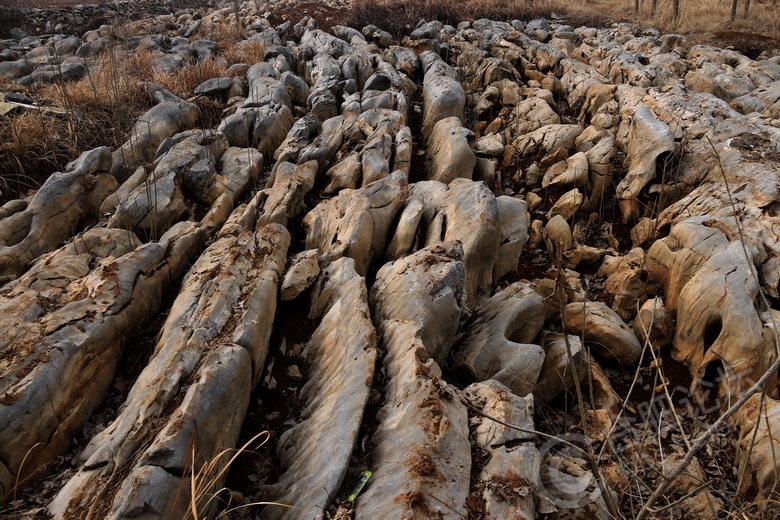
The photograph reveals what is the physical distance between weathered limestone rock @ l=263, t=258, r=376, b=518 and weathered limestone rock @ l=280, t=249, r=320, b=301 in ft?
0.50

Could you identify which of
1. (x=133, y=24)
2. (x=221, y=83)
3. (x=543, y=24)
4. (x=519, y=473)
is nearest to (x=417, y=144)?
(x=221, y=83)

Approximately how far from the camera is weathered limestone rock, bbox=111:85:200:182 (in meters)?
8.11

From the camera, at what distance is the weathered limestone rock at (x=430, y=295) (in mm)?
4707

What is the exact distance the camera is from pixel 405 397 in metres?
3.80

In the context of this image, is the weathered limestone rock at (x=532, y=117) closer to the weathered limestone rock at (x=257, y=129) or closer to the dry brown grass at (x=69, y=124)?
the weathered limestone rock at (x=257, y=129)

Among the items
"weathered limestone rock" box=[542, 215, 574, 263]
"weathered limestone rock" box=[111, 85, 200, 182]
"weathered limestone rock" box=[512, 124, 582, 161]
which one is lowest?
"weathered limestone rock" box=[542, 215, 574, 263]

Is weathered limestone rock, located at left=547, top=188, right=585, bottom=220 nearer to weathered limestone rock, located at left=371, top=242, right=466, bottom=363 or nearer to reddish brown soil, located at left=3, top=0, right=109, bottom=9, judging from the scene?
weathered limestone rock, located at left=371, top=242, right=466, bottom=363

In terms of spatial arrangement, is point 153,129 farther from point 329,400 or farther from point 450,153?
point 329,400

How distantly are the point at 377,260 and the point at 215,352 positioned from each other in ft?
9.61

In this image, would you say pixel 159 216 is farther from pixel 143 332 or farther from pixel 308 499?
pixel 308 499

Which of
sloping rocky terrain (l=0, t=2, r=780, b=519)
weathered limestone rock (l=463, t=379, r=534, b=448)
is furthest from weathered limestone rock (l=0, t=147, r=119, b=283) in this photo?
weathered limestone rock (l=463, t=379, r=534, b=448)

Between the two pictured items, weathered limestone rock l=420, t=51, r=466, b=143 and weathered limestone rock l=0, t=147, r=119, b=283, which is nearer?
weathered limestone rock l=0, t=147, r=119, b=283

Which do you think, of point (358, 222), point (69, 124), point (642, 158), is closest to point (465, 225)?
point (358, 222)

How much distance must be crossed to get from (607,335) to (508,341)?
58.5 inches
